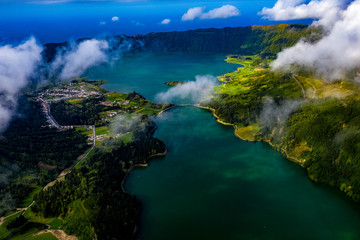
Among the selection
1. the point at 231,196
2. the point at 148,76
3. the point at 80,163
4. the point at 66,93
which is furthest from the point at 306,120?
the point at 148,76

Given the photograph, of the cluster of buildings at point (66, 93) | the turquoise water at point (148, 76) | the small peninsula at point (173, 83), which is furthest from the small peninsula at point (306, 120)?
the cluster of buildings at point (66, 93)

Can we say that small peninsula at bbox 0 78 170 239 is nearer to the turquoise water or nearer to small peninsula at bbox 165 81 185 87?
the turquoise water

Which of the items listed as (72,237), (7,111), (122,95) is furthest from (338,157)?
(7,111)

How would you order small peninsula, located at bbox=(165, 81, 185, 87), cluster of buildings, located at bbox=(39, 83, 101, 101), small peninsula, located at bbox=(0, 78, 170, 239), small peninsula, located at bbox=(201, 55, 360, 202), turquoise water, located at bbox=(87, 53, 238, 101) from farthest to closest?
small peninsula, located at bbox=(165, 81, 185, 87) < turquoise water, located at bbox=(87, 53, 238, 101) < cluster of buildings, located at bbox=(39, 83, 101, 101) < small peninsula, located at bbox=(201, 55, 360, 202) < small peninsula, located at bbox=(0, 78, 170, 239)

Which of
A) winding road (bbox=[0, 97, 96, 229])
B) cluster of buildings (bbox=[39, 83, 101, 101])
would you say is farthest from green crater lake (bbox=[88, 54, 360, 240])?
cluster of buildings (bbox=[39, 83, 101, 101])

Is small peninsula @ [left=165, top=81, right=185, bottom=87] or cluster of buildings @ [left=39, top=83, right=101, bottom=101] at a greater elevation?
cluster of buildings @ [left=39, top=83, right=101, bottom=101]

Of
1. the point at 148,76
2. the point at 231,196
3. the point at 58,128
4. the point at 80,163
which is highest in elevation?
the point at 148,76

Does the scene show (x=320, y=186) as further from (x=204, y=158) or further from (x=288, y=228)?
(x=204, y=158)

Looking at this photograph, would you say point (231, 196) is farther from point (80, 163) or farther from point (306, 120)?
point (80, 163)
